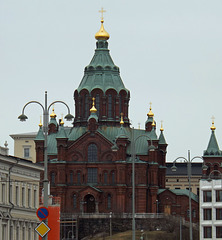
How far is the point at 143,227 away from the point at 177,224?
599 cm

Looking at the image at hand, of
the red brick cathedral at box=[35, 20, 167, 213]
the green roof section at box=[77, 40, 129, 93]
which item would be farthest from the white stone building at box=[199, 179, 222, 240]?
the green roof section at box=[77, 40, 129, 93]

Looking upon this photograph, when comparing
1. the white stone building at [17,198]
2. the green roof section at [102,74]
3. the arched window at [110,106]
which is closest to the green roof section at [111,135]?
the arched window at [110,106]

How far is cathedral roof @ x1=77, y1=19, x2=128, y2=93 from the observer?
7072 inches

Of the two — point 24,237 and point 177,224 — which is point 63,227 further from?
point 24,237

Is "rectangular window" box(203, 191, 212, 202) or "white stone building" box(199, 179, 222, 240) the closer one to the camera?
"white stone building" box(199, 179, 222, 240)

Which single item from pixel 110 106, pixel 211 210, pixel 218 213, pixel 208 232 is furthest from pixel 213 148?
pixel 110 106

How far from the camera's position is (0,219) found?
93.4m

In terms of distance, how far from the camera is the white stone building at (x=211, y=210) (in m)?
173

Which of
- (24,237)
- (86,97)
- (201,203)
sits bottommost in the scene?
(24,237)

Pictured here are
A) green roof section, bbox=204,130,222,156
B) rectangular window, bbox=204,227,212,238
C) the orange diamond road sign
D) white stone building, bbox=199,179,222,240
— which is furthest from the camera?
green roof section, bbox=204,130,222,156

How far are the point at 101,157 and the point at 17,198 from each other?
76.6 m

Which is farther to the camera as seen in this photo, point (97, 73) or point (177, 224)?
point (97, 73)

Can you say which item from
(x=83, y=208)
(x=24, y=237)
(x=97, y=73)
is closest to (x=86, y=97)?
(x=97, y=73)

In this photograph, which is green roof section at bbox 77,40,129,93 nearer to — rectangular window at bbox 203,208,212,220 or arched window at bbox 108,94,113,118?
arched window at bbox 108,94,113,118
